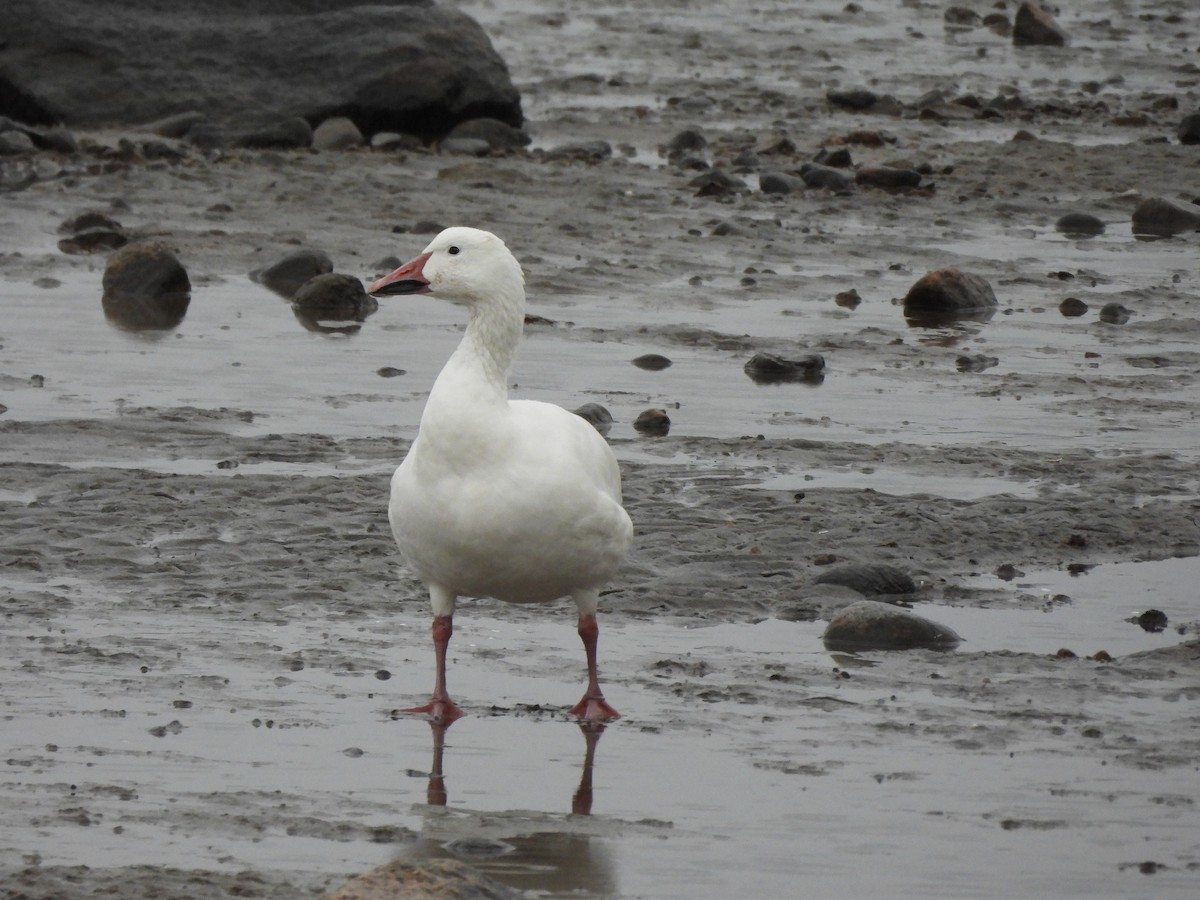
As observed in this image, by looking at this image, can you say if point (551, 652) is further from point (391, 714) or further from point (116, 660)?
point (116, 660)

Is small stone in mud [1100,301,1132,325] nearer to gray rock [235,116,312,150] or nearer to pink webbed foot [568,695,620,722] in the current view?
pink webbed foot [568,695,620,722]

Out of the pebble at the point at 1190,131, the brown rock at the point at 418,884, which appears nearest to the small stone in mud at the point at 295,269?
the brown rock at the point at 418,884

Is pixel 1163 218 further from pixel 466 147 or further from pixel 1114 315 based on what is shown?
pixel 466 147

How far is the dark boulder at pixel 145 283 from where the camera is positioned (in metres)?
14.7

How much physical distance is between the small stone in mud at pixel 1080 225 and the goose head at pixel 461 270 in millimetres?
11350

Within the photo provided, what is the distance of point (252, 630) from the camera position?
8.38 meters

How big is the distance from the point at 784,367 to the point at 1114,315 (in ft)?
9.99

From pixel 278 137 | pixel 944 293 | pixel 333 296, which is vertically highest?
pixel 278 137

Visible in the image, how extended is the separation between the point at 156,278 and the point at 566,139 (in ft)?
27.7

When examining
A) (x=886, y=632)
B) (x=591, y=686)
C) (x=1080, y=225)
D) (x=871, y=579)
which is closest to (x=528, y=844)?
(x=591, y=686)

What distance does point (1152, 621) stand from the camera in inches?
340

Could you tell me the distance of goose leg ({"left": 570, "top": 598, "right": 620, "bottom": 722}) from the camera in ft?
24.8

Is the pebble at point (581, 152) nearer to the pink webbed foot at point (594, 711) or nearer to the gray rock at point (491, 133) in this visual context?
the gray rock at point (491, 133)

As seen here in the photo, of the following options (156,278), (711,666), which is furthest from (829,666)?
(156,278)
